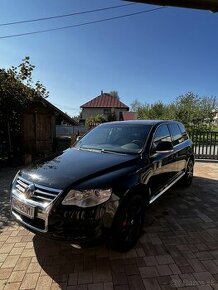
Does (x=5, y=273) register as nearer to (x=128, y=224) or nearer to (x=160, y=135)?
(x=128, y=224)

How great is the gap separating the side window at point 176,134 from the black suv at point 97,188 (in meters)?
0.89

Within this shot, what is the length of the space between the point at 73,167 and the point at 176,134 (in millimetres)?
3073

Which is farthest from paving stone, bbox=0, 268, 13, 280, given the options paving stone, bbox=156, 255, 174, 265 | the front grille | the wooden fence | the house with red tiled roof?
the house with red tiled roof

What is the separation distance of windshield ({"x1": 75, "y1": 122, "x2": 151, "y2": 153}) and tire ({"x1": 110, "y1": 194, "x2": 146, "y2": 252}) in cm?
87

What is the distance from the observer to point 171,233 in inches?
153

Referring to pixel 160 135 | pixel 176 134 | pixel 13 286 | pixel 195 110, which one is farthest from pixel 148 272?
pixel 195 110

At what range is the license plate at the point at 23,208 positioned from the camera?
9.46ft

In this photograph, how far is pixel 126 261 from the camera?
3107mm

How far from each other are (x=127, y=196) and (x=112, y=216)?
34cm

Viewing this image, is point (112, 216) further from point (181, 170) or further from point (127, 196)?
point (181, 170)

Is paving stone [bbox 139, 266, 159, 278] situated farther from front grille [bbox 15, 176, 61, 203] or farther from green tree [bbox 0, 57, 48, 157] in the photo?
green tree [bbox 0, 57, 48, 157]

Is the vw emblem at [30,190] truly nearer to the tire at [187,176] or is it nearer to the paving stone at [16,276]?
the paving stone at [16,276]

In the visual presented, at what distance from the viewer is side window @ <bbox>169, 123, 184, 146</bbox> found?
211 inches

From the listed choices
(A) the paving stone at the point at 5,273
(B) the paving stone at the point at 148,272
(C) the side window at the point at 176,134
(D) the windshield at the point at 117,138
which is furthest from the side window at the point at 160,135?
(A) the paving stone at the point at 5,273
